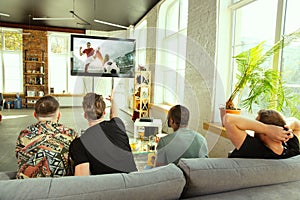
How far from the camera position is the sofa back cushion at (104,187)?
85 cm

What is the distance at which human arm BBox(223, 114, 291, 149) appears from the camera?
1.29 meters

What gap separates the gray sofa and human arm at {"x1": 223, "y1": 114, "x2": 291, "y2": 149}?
16cm

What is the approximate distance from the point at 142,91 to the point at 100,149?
4586mm

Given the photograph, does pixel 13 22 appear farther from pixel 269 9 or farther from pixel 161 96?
pixel 269 9

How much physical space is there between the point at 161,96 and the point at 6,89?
6.84 metres

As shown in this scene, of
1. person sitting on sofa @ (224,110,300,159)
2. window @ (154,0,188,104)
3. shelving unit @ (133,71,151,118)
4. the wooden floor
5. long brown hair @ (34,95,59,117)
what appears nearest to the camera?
person sitting on sofa @ (224,110,300,159)

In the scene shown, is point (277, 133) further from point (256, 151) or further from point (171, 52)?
point (171, 52)

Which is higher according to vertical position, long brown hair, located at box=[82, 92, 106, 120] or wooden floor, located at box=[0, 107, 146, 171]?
long brown hair, located at box=[82, 92, 106, 120]

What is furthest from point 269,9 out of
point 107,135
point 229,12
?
point 107,135

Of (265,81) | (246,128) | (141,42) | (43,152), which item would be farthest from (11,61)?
(246,128)

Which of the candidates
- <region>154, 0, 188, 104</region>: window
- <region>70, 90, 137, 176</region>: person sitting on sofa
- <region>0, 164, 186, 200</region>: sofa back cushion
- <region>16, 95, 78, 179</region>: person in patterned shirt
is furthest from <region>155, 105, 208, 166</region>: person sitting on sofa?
<region>154, 0, 188, 104</region>: window

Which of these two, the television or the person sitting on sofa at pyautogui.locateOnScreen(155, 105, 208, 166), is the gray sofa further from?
the television

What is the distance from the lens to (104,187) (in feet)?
3.03

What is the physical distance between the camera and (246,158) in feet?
4.24
